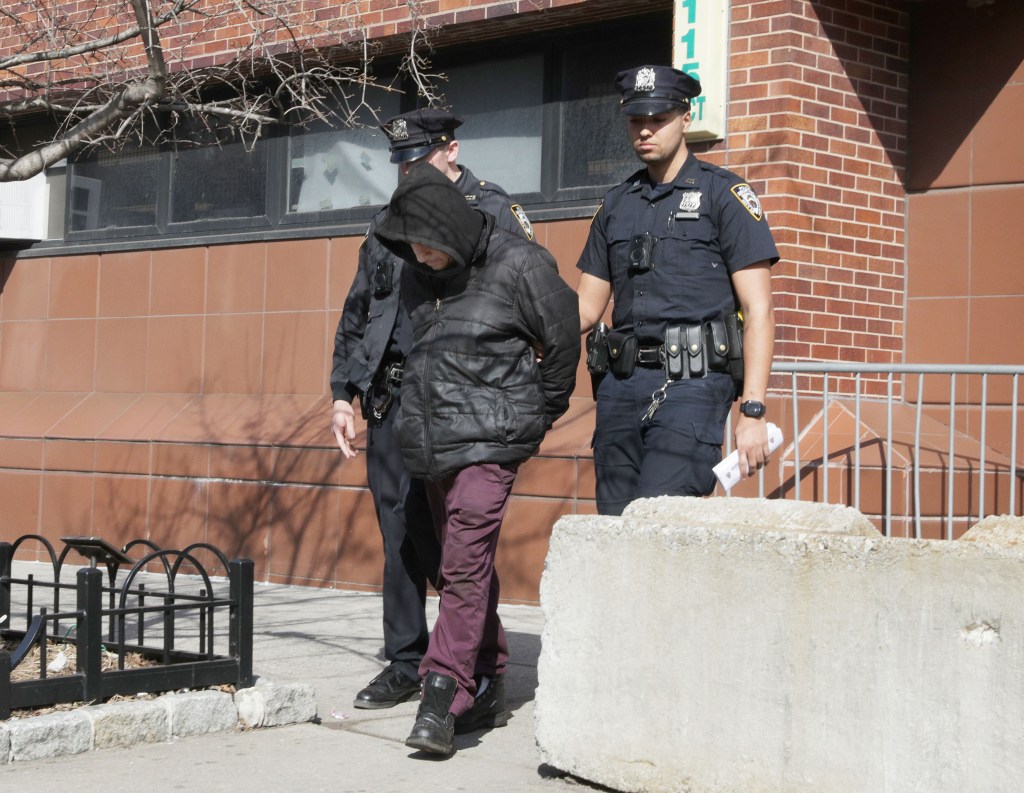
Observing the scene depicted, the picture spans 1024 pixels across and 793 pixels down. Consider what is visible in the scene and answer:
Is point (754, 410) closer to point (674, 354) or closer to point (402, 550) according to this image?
point (674, 354)

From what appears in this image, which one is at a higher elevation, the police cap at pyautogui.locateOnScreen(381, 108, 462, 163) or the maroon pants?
the police cap at pyautogui.locateOnScreen(381, 108, 462, 163)

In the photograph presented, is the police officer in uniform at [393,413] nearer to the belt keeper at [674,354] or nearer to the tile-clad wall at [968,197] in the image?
the belt keeper at [674,354]

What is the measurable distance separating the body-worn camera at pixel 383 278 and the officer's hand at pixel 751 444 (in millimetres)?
1512

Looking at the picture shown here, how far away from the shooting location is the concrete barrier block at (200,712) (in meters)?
4.91

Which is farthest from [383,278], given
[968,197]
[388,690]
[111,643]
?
[968,197]

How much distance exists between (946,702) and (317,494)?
6.20m

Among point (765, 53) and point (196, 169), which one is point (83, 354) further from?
point (765, 53)

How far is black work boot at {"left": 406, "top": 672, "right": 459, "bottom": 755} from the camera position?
455cm

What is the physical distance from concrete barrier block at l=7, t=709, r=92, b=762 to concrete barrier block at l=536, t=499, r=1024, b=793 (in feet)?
4.73

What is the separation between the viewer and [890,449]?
7.46 metres

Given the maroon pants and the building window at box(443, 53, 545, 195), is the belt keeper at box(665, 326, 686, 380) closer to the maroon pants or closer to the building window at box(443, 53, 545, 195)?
the maroon pants

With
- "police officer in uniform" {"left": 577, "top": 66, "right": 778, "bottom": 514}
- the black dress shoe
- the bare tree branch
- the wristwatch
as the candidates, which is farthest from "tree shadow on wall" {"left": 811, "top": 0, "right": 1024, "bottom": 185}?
the black dress shoe

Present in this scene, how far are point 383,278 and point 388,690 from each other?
4.89ft

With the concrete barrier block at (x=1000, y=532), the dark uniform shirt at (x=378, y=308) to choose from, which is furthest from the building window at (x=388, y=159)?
the concrete barrier block at (x=1000, y=532)
